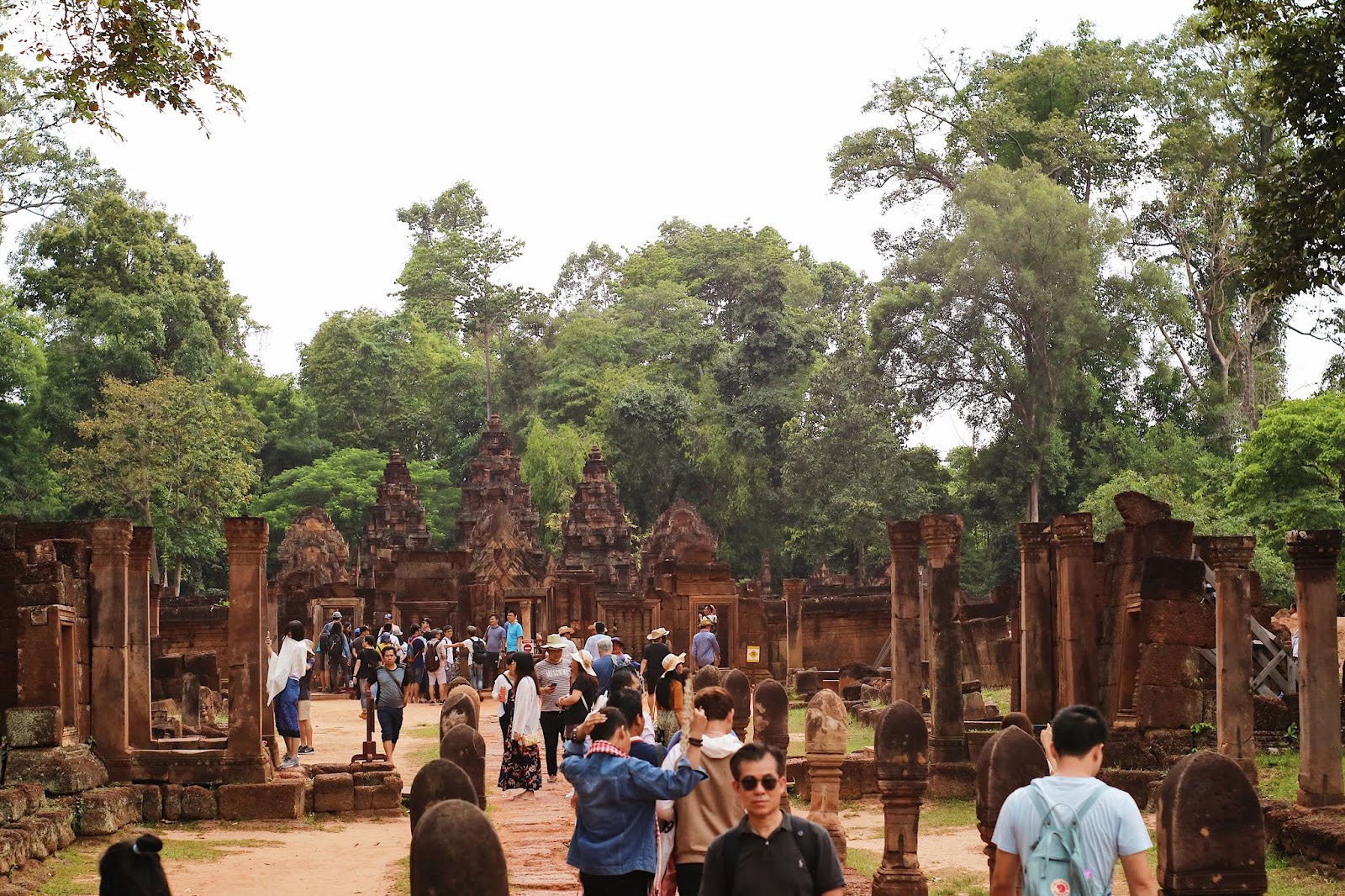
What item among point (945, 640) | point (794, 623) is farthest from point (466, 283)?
point (945, 640)

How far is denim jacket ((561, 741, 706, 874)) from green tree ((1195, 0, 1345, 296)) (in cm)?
864

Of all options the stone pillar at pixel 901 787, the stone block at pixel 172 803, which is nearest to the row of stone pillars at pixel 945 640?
the stone pillar at pixel 901 787

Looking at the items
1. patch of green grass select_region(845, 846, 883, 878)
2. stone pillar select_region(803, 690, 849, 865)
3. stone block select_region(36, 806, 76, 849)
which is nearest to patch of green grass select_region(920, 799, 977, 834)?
patch of green grass select_region(845, 846, 883, 878)

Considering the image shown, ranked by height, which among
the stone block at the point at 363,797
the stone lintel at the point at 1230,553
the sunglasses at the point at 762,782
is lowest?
the stone block at the point at 363,797

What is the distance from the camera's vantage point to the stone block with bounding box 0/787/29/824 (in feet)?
39.7

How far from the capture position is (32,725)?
1380 cm

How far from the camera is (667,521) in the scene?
50.7 meters

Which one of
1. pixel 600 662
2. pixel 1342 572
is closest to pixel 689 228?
pixel 1342 572

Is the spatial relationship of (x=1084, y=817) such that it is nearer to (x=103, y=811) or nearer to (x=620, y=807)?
(x=620, y=807)

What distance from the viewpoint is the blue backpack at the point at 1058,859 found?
515cm

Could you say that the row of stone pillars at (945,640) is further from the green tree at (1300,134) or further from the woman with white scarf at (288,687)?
the woman with white scarf at (288,687)

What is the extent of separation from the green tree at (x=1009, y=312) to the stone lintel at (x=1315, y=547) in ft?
103

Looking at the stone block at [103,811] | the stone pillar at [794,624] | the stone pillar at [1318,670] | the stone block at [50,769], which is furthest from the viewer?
the stone pillar at [794,624]

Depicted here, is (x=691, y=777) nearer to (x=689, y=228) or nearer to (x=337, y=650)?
(x=337, y=650)
